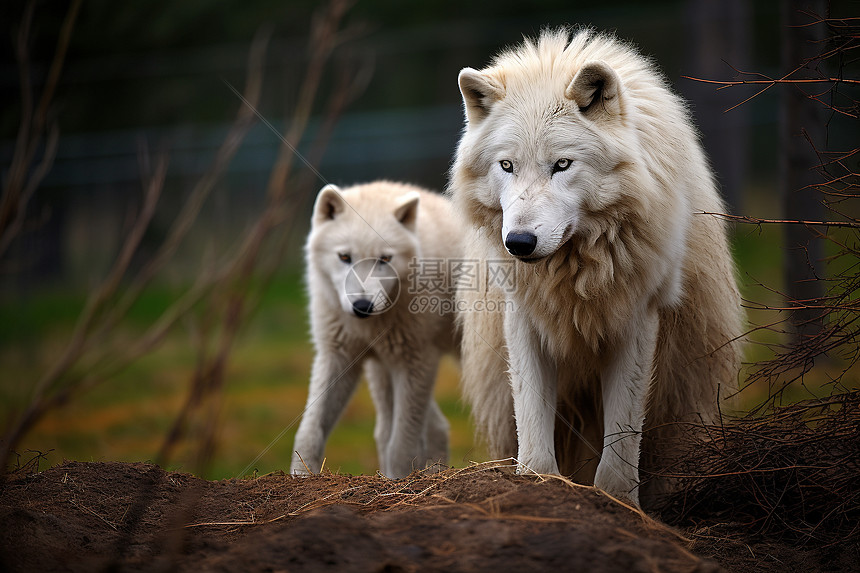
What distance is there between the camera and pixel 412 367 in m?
5.29

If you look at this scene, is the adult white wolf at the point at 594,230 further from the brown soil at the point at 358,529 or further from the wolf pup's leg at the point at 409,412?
the wolf pup's leg at the point at 409,412

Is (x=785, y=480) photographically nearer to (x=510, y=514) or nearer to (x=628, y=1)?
(x=510, y=514)

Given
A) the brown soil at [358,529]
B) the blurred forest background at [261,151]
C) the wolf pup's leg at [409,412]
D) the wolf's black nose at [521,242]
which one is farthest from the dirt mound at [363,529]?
the blurred forest background at [261,151]

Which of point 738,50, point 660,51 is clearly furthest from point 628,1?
point 738,50

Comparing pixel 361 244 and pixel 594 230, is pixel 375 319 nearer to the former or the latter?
pixel 361 244

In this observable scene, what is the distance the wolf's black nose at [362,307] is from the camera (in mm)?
4887

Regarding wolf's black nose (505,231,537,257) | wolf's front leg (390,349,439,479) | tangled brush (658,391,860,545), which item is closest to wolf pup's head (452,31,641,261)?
wolf's black nose (505,231,537,257)

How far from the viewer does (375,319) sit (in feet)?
17.2

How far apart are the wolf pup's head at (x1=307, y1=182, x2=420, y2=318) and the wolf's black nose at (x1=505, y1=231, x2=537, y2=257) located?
6.20 ft

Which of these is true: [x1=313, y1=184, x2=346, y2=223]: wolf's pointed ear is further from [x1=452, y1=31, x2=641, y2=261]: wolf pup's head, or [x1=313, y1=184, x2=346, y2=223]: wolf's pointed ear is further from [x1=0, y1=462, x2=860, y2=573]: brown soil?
[x1=0, y1=462, x2=860, y2=573]: brown soil

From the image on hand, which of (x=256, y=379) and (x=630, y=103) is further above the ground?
(x=630, y=103)

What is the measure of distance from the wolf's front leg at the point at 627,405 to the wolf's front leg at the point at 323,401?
6.84 feet

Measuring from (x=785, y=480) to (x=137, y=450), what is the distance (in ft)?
→ 22.3

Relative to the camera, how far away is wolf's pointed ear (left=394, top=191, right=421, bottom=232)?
5.40 metres
